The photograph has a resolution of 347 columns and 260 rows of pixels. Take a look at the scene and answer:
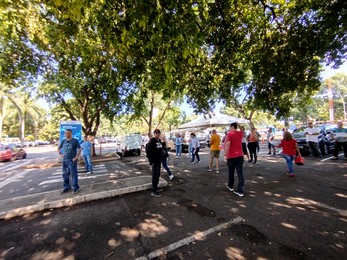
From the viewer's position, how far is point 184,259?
263cm

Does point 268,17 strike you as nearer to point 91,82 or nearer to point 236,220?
point 236,220

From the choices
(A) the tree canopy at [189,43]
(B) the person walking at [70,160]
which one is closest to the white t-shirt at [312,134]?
(A) the tree canopy at [189,43]

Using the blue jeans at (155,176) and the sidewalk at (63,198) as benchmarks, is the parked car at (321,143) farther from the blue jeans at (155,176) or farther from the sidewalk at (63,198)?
the blue jeans at (155,176)

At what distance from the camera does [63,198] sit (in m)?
5.16

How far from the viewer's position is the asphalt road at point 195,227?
2.81m

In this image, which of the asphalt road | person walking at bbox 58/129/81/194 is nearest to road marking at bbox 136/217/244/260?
the asphalt road

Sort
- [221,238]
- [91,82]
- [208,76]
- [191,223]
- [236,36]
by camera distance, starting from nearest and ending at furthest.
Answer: [221,238] → [191,223] → [236,36] → [208,76] → [91,82]

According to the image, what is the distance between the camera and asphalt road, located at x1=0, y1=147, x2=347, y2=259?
2.81 metres

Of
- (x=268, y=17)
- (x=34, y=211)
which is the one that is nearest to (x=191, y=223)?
(x=34, y=211)

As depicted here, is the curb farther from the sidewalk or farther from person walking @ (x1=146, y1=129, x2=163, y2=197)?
person walking @ (x1=146, y1=129, x2=163, y2=197)

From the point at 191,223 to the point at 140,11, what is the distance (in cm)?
410

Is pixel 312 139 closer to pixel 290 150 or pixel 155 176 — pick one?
pixel 290 150

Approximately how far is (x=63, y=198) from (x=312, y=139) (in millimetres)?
11998

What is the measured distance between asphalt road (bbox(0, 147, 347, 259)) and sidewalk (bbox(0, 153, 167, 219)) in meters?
0.25
